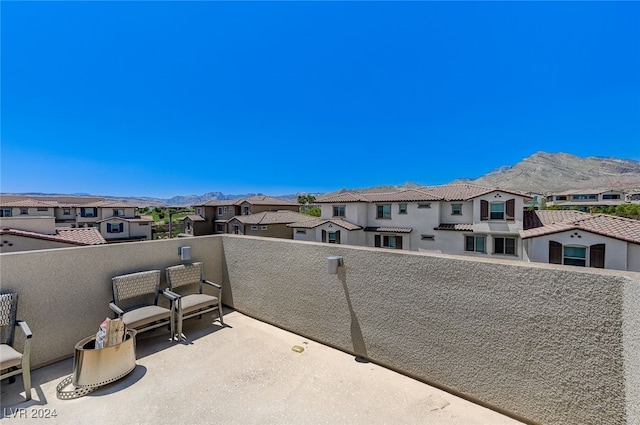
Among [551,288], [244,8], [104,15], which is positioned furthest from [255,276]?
[244,8]

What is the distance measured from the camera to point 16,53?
408 inches

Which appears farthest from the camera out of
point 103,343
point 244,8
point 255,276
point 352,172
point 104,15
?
point 352,172

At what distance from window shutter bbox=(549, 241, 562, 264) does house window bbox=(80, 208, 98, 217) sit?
4427 centimetres

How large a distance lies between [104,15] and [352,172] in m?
75.1

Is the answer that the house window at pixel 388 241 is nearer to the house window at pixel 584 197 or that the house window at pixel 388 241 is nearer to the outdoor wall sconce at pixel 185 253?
the outdoor wall sconce at pixel 185 253

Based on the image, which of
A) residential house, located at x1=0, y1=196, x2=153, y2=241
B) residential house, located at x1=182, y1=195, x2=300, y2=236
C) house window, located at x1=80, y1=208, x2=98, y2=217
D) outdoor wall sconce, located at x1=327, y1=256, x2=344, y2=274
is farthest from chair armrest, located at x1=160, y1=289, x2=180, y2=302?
house window, located at x1=80, y1=208, x2=98, y2=217

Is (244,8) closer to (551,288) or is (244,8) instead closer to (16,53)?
(16,53)

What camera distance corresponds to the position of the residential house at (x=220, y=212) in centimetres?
3344

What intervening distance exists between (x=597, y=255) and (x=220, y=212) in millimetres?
36280

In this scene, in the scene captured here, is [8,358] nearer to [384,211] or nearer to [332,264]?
[332,264]

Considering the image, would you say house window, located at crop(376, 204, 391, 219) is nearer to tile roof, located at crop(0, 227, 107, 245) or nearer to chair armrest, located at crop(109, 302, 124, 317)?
tile roof, located at crop(0, 227, 107, 245)

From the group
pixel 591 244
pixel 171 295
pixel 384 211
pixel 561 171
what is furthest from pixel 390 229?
A: pixel 561 171

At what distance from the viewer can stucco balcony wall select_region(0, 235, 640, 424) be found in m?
2.29


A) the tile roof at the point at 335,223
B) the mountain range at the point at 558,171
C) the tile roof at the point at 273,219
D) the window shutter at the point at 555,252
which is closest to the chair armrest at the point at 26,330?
the window shutter at the point at 555,252
